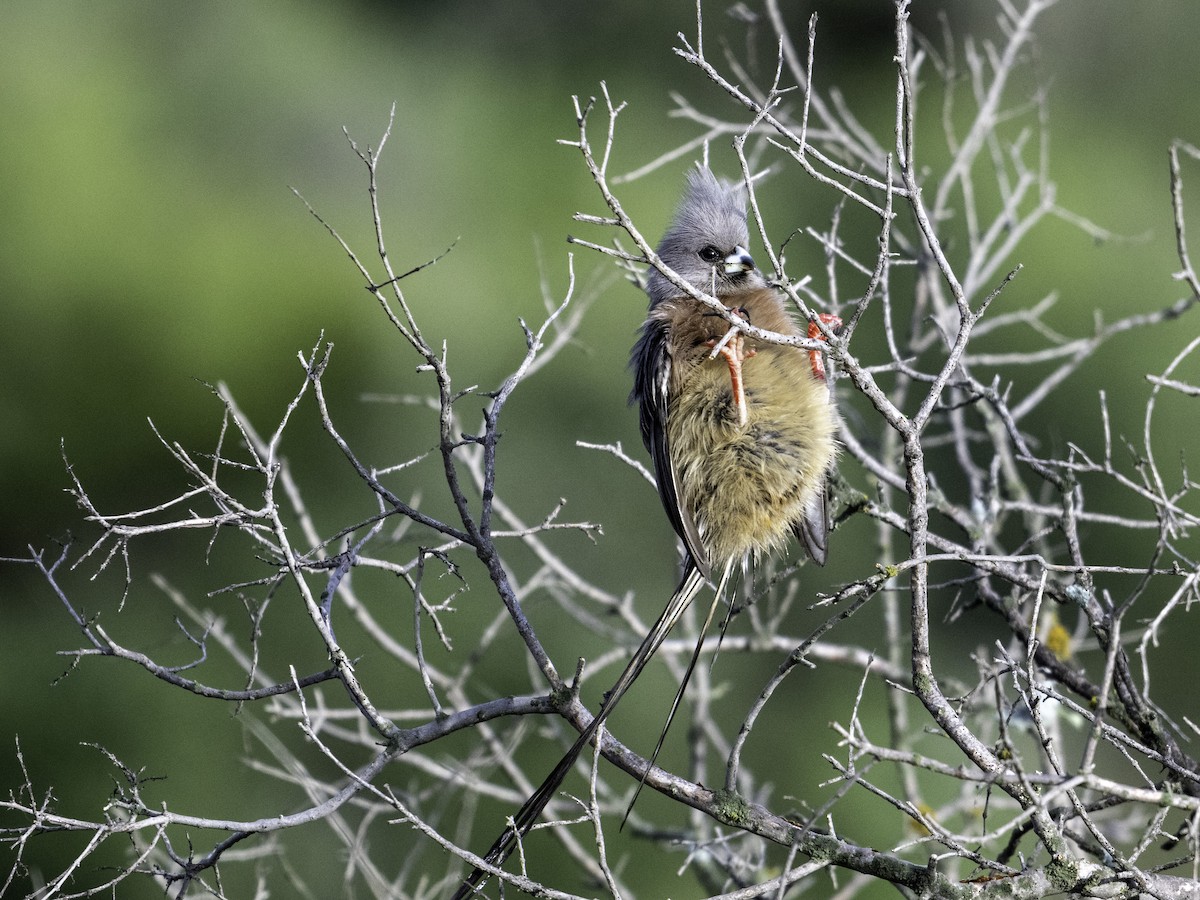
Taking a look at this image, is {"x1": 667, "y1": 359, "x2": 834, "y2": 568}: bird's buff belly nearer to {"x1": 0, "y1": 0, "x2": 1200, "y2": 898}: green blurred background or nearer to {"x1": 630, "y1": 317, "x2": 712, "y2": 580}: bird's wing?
{"x1": 630, "y1": 317, "x2": 712, "y2": 580}: bird's wing

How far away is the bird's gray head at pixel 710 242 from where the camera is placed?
3354 millimetres

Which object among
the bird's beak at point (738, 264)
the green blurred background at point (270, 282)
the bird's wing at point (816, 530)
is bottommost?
the green blurred background at point (270, 282)

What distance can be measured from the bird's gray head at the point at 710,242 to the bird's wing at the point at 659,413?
0.22m

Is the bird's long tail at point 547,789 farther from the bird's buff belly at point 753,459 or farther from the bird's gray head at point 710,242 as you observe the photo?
the bird's gray head at point 710,242

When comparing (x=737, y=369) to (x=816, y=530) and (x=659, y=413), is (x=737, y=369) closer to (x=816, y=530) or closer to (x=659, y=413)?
(x=659, y=413)

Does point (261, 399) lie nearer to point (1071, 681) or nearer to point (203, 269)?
point (203, 269)

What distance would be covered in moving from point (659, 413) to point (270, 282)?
226 inches

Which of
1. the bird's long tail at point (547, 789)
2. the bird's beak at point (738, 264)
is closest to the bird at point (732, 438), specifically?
the bird's beak at point (738, 264)

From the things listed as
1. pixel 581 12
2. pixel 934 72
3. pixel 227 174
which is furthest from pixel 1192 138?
pixel 227 174

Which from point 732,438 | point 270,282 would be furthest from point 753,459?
point 270,282

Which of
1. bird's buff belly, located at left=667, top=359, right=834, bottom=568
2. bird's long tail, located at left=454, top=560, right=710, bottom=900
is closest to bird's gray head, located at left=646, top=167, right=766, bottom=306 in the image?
bird's buff belly, located at left=667, top=359, right=834, bottom=568

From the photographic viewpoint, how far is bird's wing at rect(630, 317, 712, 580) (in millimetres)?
2855

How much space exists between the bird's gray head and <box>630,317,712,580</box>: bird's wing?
0.22 meters

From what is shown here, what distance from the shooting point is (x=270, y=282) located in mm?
8180
